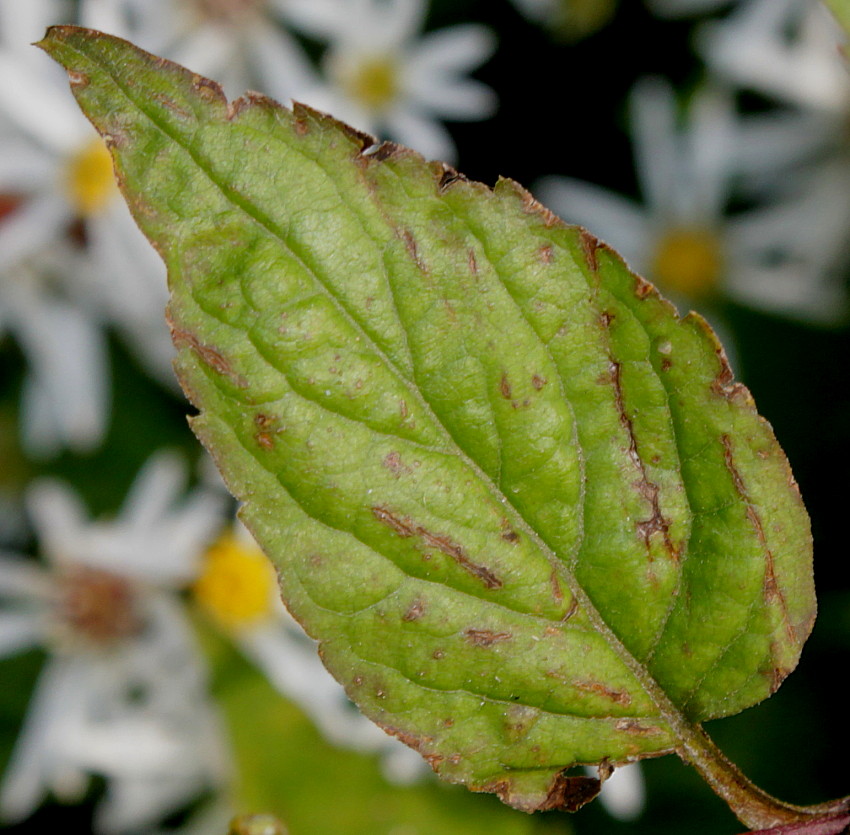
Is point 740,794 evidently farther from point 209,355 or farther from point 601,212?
point 601,212

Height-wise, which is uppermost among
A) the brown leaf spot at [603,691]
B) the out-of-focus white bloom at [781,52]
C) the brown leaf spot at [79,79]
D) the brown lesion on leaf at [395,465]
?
the brown leaf spot at [79,79]

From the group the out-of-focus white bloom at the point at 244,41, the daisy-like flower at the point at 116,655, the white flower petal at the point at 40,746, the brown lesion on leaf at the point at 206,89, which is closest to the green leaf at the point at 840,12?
the brown lesion on leaf at the point at 206,89

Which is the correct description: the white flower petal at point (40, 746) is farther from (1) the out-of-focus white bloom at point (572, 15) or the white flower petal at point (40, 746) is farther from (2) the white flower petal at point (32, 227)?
(1) the out-of-focus white bloom at point (572, 15)

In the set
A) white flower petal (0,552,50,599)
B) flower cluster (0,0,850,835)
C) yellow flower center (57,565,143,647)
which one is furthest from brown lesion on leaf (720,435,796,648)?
white flower petal (0,552,50,599)

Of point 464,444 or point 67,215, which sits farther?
point 67,215

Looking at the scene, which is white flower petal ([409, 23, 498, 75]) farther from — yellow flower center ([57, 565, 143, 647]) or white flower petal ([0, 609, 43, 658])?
white flower petal ([0, 609, 43, 658])

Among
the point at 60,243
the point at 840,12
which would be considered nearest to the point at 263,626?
the point at 60,243

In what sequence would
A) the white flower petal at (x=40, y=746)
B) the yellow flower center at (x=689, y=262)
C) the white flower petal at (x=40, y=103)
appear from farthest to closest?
1. the yellow flower center at (x=689, y=262)
2. the white flower petal at (x=40, y=746)
3. the white flower petal at (x=40, y=103)
